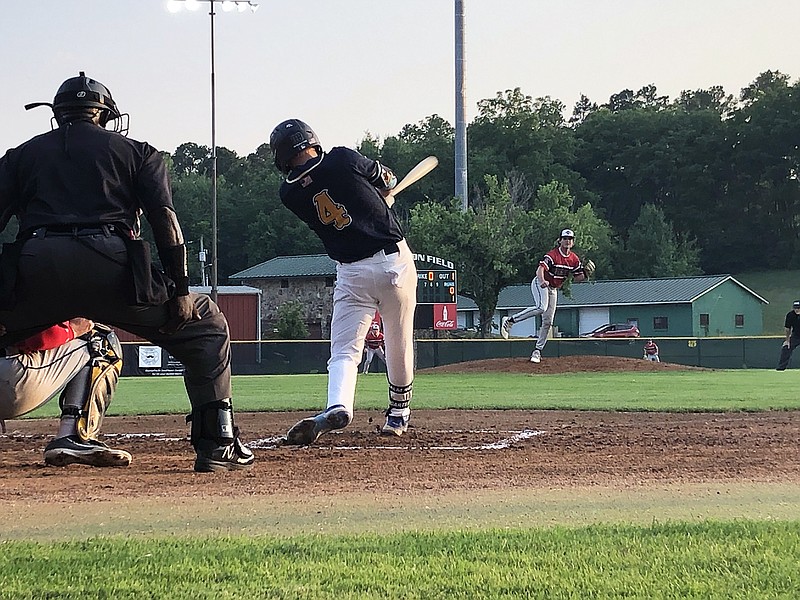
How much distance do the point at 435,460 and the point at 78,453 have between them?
2031 mm

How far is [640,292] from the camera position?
62.0 meters

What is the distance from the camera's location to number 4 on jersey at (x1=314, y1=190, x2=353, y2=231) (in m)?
6.49

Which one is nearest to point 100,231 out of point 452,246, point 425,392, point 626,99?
point 425,392

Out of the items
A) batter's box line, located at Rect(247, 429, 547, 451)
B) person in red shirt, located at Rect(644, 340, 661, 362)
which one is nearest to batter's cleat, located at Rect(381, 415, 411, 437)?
batter's box line, located at Rect(247, 429, 547, 451)

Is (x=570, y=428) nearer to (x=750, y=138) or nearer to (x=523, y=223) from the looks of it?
(x=523, y=223)

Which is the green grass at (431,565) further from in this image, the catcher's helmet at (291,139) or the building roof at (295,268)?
the building roof at (295,268)

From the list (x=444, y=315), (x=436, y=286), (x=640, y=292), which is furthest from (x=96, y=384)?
(x=640, y=292)

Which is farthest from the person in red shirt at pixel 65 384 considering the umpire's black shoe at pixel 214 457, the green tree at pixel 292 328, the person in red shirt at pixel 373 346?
the green tree at pixel 292 328

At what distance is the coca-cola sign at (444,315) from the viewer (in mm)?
29375

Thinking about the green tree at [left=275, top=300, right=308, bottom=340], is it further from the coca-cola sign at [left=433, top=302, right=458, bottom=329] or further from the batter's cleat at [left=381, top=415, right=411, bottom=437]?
the batter's cleat at [left=381, top=415, right=411, bottom=437]

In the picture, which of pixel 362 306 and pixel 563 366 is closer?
pixel 362 306

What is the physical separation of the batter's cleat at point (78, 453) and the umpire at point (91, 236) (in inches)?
35.0

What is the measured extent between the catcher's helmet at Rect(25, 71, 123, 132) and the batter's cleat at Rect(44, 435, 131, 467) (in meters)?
1.81

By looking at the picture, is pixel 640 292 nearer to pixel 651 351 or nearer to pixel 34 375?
pixel 651 351
